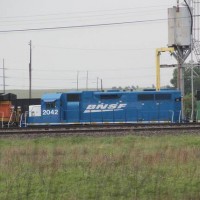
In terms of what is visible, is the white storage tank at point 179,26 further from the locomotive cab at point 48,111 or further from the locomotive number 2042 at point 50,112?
the locomotive number 2042 at point 50,112

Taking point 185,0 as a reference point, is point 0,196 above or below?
below

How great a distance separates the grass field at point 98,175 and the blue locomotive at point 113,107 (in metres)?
17.8

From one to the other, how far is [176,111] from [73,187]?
24.5 metres

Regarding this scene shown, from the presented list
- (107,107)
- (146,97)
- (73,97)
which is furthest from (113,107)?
(73,97)

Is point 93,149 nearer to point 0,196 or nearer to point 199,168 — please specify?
point 199,168

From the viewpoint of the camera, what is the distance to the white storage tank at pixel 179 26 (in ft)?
129

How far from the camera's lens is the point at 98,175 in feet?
32.1

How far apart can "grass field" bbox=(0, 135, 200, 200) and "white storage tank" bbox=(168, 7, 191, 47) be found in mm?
26324

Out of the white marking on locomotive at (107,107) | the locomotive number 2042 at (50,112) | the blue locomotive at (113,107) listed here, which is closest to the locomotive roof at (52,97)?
the blue locomotive at (113,107)

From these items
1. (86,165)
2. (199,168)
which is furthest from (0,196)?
(199,168)

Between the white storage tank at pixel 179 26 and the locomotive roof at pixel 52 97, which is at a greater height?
the white storage tank at pixel 179 26

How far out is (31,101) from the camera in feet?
121

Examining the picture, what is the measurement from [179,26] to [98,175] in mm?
31828

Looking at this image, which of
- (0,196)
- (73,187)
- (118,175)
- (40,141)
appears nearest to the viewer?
(0,196)
